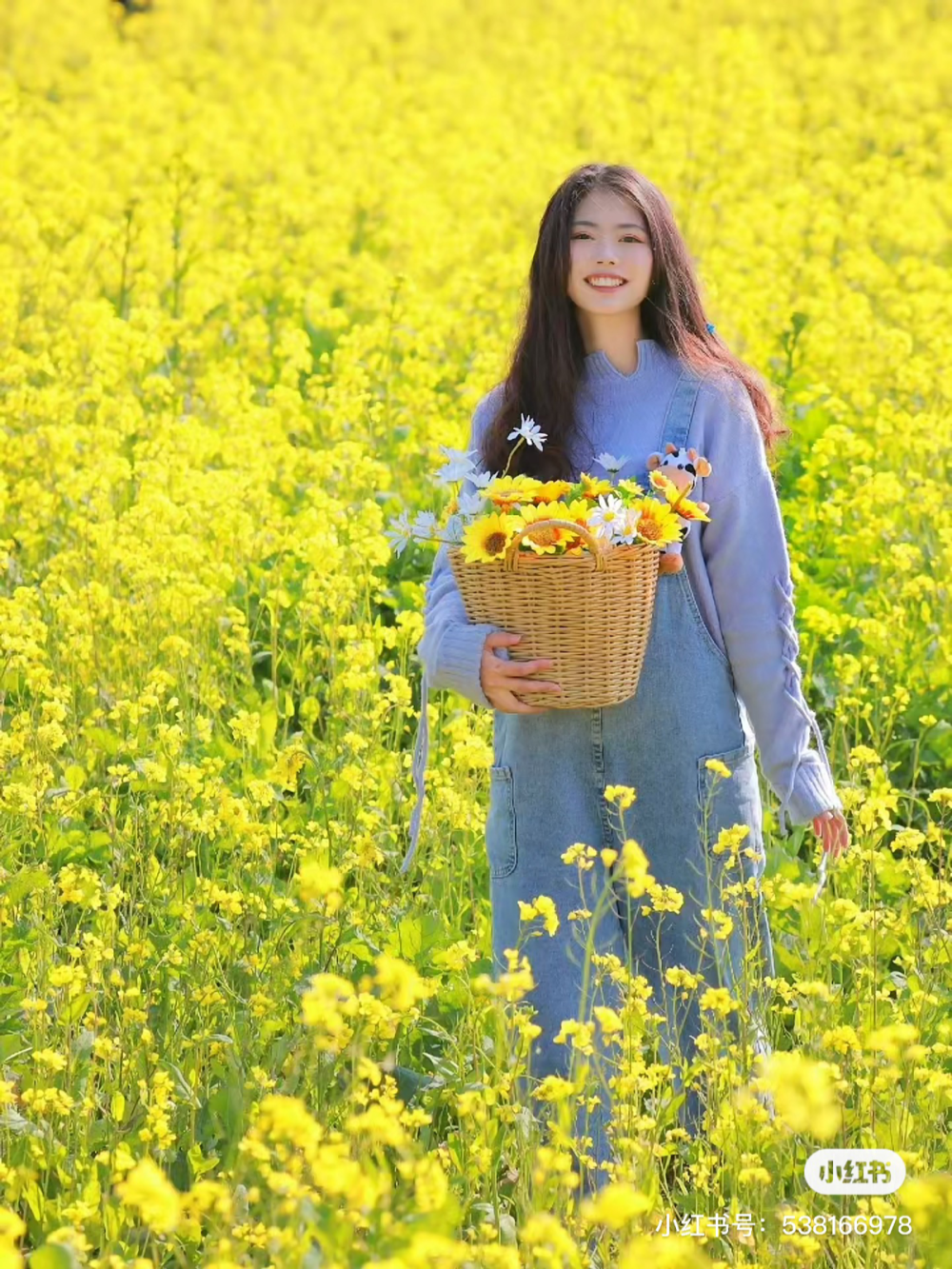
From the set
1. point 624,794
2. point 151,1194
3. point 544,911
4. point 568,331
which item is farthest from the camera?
point 568,331

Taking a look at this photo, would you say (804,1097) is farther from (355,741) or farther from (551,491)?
(355,741)

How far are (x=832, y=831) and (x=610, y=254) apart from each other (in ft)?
2.95

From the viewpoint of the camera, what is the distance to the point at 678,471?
2613mm

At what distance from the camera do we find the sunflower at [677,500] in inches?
98.5

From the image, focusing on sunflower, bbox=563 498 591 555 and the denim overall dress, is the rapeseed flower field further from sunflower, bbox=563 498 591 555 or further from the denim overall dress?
sunflower, bbox=563 498 591 555

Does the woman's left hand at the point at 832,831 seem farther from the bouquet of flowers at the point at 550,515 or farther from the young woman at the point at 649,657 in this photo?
the bouquet of flowers at the point at 550,515

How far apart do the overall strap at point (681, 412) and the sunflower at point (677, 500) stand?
0.16 m

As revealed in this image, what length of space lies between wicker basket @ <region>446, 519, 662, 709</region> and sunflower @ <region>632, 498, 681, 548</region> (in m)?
0.02

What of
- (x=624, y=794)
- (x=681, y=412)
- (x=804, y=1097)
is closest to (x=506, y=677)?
(x=624, y=794)

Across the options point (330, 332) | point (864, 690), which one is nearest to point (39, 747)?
point (864, 690)

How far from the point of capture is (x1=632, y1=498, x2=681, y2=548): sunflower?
2463 millimetres

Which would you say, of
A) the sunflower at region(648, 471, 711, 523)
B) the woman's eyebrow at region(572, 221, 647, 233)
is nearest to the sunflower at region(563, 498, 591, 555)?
the sunflower at region(648, 471, 711, 523)

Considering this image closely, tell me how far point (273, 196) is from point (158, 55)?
6.81 metres

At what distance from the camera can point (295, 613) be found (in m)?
4.52
